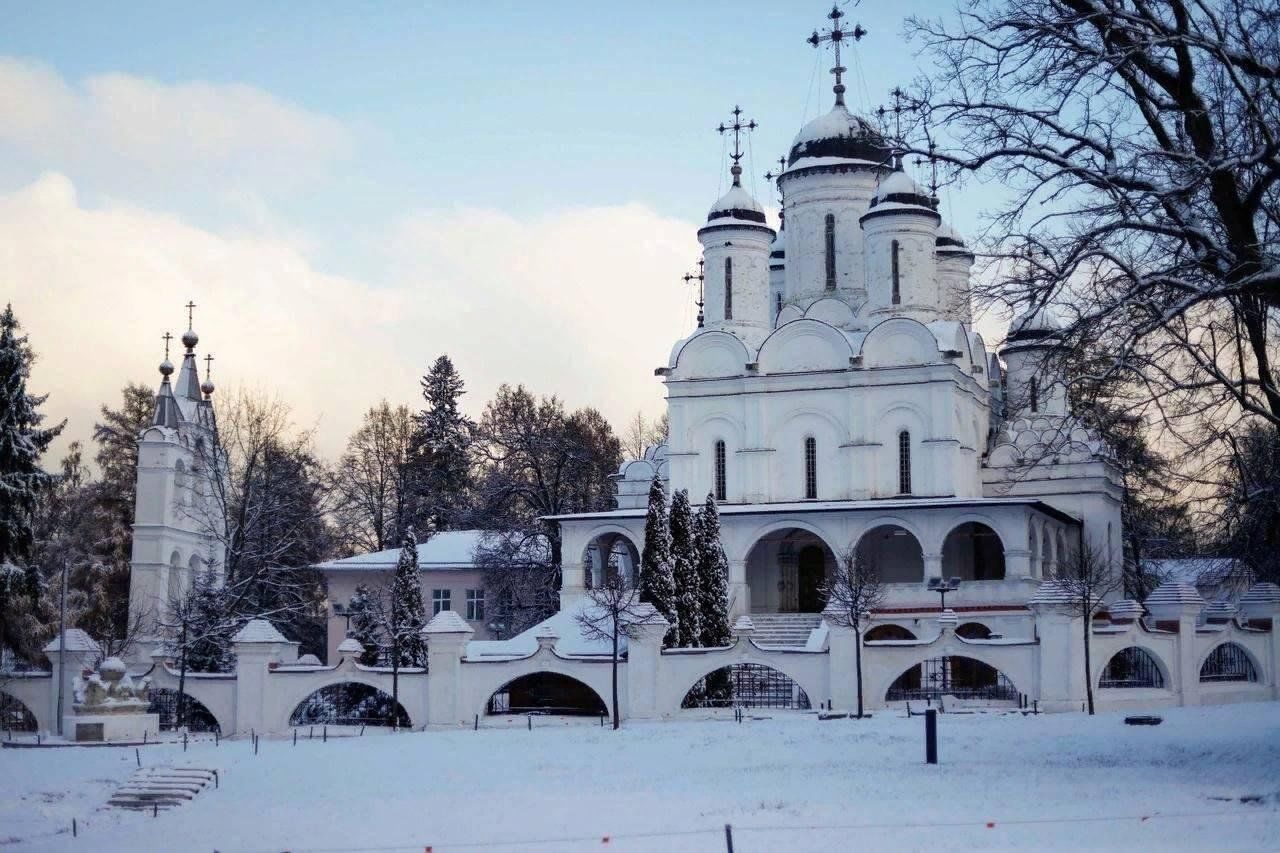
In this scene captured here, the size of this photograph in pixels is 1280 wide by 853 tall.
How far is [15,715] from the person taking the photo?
34.0 m

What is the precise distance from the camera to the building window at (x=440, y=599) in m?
54.3

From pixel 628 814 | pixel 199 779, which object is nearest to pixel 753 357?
pixel 199 779

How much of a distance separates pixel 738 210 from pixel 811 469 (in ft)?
26.3

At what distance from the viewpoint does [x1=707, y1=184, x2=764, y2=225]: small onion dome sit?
48.0 m

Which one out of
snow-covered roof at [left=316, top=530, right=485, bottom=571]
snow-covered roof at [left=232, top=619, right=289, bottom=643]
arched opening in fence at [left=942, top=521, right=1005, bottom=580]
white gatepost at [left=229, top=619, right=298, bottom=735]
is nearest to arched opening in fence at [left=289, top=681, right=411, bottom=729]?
white gatepost at [left=229, top=619, right=298, bottom=735]

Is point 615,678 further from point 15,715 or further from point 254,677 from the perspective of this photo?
point 15,715

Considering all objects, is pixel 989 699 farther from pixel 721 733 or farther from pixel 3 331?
pixel 3 331

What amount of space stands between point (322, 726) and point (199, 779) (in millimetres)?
8675

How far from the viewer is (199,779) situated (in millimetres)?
25359

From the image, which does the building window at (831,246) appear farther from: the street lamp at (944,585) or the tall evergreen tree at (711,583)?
→ the tall evergreen tree at (711,583)

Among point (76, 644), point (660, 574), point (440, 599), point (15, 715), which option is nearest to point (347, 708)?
point (76, 644)

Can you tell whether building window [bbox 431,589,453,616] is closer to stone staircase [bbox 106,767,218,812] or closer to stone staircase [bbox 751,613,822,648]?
stone staircase [bbox 751,613,822,648]

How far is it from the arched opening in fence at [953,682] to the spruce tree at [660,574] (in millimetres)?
4991

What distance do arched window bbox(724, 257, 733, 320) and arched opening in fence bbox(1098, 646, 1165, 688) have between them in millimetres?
15665
